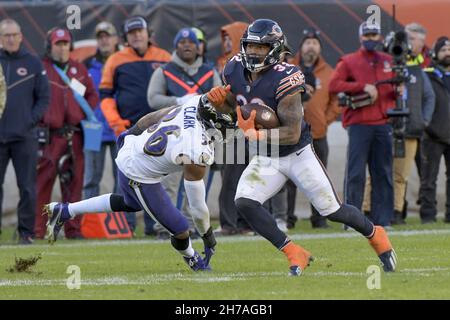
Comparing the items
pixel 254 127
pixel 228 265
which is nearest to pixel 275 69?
pixel 254 127

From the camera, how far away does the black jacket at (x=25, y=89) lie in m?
12.0

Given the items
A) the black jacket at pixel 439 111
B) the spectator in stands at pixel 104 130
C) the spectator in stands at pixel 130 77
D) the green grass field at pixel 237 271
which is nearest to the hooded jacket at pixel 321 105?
the black jacket at pixel 439 111

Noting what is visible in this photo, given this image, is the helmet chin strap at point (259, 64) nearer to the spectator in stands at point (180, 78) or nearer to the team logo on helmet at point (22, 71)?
the spectator in stands at point (180, 78)

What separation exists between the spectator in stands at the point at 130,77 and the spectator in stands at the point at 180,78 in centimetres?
35

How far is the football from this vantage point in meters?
7.85

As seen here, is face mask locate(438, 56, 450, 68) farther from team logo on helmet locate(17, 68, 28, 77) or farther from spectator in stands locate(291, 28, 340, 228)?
team logo on helmet locate(17, 68, 28, 77)

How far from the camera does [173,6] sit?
561 inches

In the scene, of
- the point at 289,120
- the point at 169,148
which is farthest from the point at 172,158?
the point at 289,120

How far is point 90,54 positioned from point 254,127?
667cm

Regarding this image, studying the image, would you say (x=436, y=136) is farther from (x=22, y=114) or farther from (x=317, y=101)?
(x=22, y=114)

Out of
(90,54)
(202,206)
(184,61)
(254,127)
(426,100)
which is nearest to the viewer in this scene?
(254,127)

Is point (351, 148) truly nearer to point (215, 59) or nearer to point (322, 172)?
point (215, 59)

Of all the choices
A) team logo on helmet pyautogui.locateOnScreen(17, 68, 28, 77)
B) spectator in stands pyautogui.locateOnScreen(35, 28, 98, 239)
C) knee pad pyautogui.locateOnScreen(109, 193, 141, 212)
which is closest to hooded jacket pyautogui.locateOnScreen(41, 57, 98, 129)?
spectator in stands pyautogui.locateOnScreen(35, 28, 98, 239)

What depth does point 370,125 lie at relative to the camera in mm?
12266
